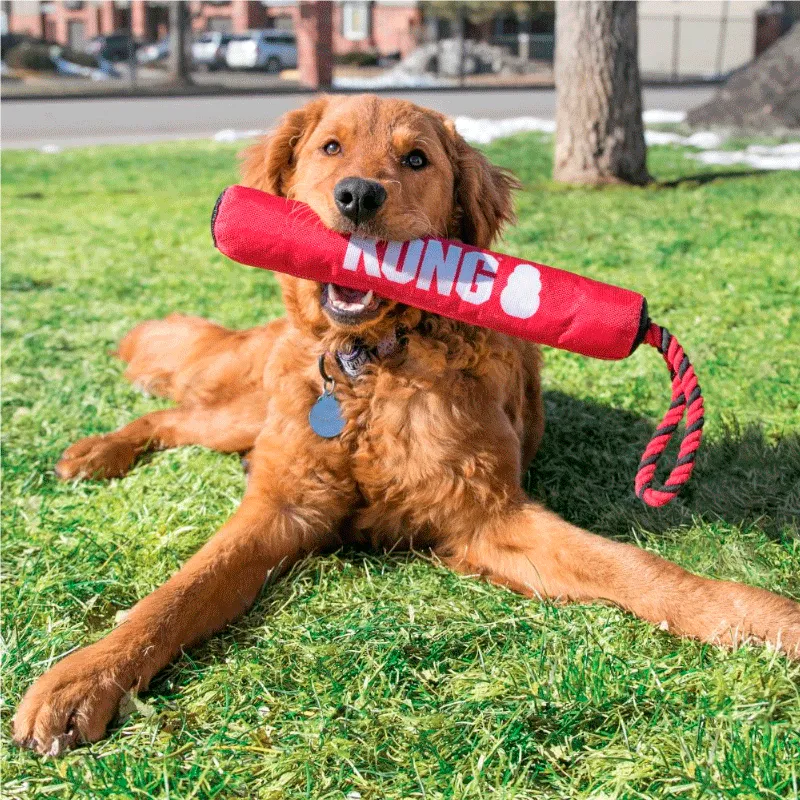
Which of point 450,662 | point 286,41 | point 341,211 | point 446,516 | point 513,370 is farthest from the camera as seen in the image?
point 286,41

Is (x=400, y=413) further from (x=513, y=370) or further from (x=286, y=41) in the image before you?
(x=286, y=41)

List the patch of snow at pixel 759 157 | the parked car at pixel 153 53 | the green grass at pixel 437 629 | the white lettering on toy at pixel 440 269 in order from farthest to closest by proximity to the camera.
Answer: the parked car at pixel 153 53 < the patch of snow at pixel 759 157 < the white lettering on toy at pixel 440 269 < the green grass at pixel 437 629

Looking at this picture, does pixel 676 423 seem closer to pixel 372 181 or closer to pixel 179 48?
pixel 372 181

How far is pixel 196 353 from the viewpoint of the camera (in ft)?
16.4

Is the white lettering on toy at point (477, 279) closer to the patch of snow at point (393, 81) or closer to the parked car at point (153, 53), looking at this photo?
the patch of snow at point (393, 81)

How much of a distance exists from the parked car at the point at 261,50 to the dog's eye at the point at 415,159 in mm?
39878

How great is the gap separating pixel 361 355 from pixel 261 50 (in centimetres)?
4021

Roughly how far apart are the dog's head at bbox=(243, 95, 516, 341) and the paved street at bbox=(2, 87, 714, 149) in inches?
611

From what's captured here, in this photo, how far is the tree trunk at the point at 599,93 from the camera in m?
10.1

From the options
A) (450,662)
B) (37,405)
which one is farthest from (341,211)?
(37,405)

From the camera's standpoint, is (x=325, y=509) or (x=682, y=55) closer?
(x=325, y=509)

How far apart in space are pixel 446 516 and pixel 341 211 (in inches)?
43.5

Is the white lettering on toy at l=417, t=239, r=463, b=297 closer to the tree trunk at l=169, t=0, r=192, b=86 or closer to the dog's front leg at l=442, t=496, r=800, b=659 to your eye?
the dog's front leg at l=442, t=496, r=800, b=659

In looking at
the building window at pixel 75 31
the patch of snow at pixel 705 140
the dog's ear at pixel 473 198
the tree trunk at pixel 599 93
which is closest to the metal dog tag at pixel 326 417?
the dog's ear at pixel 473 198
